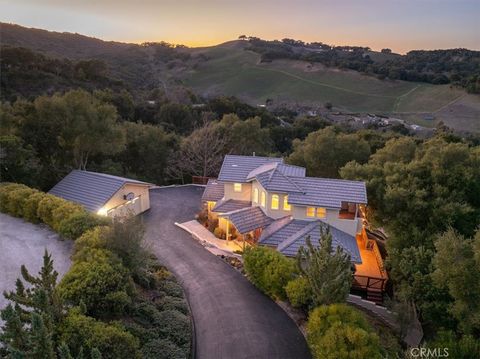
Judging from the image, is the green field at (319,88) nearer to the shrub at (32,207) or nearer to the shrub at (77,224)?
the shrub at (77,224)

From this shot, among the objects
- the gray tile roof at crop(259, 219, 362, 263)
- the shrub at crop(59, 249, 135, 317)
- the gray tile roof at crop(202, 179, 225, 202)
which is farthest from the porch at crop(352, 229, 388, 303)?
the shrub at crop(59, 249, 135, 317)

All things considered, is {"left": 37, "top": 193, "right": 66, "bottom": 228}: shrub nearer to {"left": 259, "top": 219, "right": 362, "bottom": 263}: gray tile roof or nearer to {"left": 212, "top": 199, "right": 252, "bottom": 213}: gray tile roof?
{"left": 212, "top": 199, "right": 252, "bottom": 213}: gray tile roof

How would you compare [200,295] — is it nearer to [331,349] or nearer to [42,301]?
[331,349]

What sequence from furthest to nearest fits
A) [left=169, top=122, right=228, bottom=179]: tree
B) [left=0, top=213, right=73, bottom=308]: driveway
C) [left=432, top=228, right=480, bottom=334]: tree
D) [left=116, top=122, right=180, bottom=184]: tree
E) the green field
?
the green field, [left=116, top=122, right=180, bottom=184]: tree, [left=169, top=122, right=228, bottom=179]: tree, [left=0, top=213, right=73, bottom=308]: driveway, [left=432, top=228, right=480, bottom=334]: tree

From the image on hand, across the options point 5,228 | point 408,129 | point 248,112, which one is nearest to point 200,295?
point 5,228

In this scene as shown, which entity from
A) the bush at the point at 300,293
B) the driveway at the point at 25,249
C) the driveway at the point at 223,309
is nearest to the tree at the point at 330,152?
the driveway at the point at 223,309

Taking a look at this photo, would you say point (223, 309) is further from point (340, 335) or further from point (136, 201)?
point (136, 201)

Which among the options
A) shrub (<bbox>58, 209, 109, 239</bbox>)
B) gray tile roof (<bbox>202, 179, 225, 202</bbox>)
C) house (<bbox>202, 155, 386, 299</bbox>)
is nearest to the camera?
shrub (<bbox>58, 209, 109, 239</bbox>)
